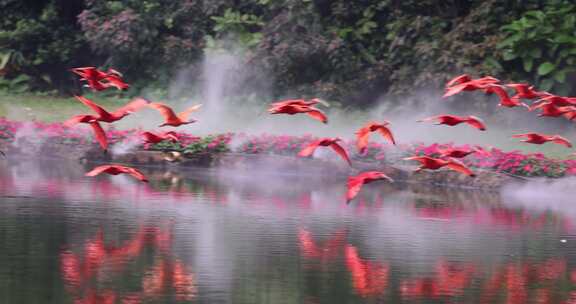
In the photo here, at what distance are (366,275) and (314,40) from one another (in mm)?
12276

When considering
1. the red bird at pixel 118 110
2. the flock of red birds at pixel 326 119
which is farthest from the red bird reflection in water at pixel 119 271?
the red bird at pixel 118 110

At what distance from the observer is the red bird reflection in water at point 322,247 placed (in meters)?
9.31

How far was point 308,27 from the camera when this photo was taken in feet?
68.1

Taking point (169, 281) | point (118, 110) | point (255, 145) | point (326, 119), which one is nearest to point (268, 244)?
point (326, 119)

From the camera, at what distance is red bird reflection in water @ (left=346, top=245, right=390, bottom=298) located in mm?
7986

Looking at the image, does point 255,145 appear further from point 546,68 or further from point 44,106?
point 44,106

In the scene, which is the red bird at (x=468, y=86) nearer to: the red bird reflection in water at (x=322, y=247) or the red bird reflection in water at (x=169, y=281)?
the red bird reflection in water at (x=322, y=247)

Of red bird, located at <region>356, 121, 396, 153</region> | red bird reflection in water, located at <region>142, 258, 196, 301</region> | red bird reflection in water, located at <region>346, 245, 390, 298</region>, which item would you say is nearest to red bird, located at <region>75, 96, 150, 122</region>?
red bird reflection in water, located at <region>142, 258, 196, 301</region>

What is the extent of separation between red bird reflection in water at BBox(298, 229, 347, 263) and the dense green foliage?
9.15m

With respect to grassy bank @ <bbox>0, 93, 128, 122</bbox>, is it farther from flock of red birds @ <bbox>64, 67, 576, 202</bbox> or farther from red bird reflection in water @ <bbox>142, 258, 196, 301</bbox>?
red bird reflection in water @ <bbox>142, 258, 196, 301</bbox>

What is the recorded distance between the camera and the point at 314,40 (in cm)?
2050

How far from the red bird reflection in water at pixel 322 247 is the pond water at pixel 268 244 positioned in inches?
0.5

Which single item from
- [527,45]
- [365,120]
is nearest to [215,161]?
[365,120]

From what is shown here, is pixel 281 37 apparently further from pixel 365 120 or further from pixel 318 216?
pixel 318 216
